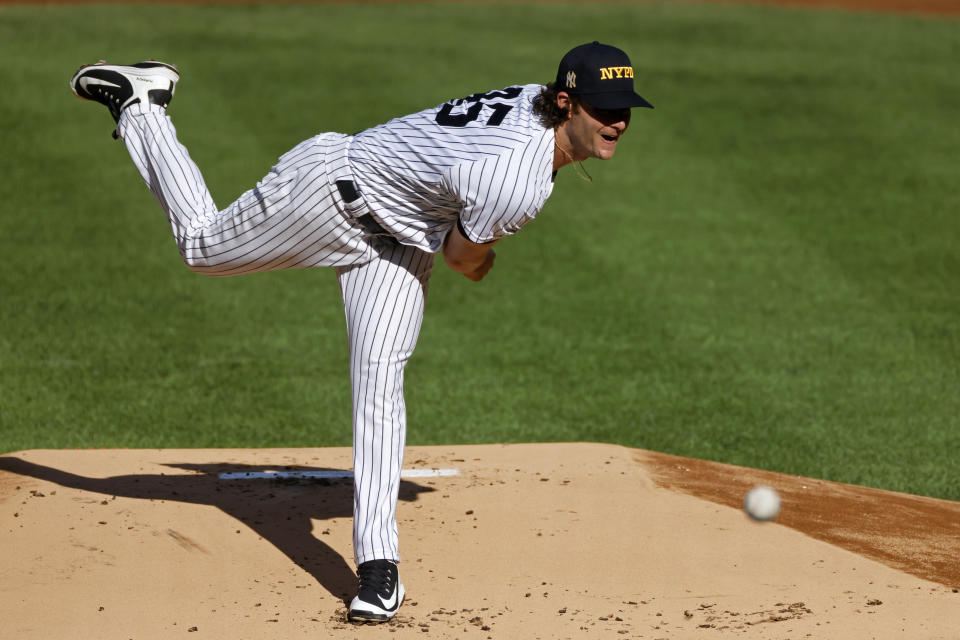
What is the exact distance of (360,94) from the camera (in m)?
12.9

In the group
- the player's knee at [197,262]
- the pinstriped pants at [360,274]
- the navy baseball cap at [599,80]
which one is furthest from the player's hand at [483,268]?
the player's knee at [197,262]

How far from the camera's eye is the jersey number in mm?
3943

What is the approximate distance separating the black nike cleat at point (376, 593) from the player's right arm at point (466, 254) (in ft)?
3.43

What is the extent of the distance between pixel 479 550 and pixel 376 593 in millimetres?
770

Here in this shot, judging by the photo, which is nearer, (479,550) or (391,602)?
(391,602)

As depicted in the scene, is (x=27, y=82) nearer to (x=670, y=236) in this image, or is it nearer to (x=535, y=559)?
(x=670, y=236)

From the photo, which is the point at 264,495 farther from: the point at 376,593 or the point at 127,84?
the point at 127,84

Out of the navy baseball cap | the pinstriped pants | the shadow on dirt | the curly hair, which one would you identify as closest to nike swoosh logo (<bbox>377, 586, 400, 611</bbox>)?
the pinstriped pants

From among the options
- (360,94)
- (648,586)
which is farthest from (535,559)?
(360,94)

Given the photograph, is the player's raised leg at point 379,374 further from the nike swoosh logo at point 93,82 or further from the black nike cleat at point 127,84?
the nike swoosh logo at point 93,82

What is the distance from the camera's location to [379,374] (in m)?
4.14

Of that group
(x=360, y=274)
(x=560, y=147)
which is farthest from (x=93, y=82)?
(x=560, y=147)

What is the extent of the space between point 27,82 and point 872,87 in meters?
9.30

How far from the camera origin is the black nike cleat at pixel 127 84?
14.7ft
